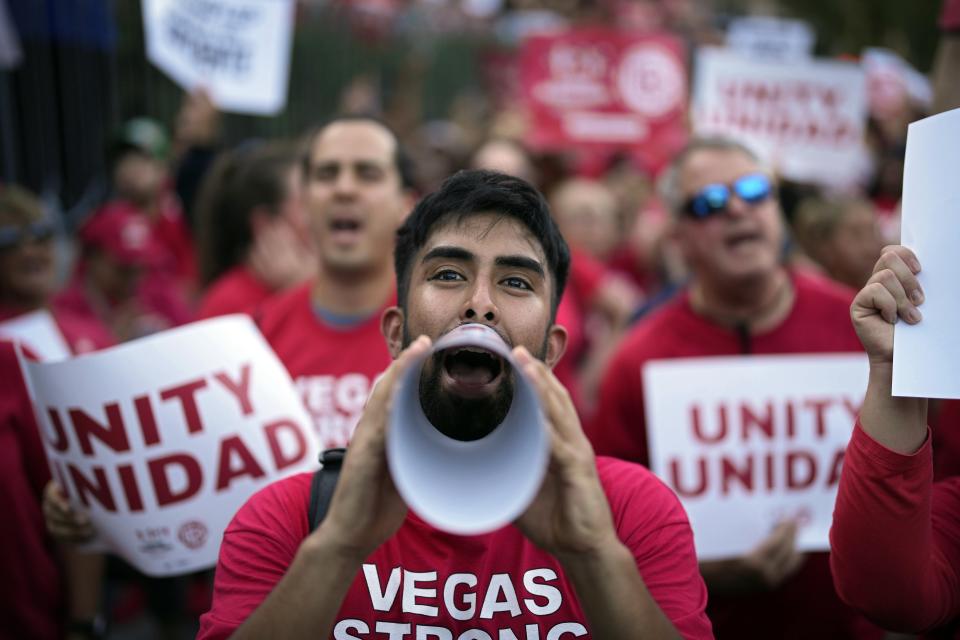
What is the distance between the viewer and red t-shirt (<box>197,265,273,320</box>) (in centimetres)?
451

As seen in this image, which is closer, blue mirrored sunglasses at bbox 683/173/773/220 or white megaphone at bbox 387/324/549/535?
white megaphone at bbox 387/324/549/535

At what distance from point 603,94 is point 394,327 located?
6719 millimetres

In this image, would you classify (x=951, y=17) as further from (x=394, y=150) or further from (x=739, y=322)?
(x=394, y=150)

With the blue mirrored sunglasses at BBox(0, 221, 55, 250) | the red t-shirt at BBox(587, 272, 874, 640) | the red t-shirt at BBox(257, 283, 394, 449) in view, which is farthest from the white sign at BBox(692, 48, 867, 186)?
the blue mirrored sunglasses at BBox(0, 221, 55, 250)

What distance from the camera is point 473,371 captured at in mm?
2006

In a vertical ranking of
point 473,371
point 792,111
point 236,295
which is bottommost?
point 236,295

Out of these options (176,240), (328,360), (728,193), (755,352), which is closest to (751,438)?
(755,352)

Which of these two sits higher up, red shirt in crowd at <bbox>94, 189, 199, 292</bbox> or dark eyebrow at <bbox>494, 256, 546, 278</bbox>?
dark eyebrow at <bbox>494, 256, 546, 278</bbox>

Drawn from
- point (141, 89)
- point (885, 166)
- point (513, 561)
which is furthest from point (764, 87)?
point (141, 89)

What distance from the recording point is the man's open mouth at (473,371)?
78.6 inches

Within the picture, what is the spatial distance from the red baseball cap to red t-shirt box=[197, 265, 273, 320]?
1346 mm

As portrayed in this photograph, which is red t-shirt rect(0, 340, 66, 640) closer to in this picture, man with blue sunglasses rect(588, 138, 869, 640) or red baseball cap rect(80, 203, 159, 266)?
man with blue sunglasses rect(588, 138, 869, 640)

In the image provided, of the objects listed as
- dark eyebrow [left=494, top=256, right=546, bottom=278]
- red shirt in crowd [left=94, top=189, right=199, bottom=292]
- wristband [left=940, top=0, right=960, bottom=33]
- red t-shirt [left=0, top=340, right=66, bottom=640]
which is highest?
wristband [left=940, top=0, right=960, bottom=33]

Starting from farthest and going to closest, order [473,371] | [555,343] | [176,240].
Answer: [176,240]
[555,343]
[473,371]
